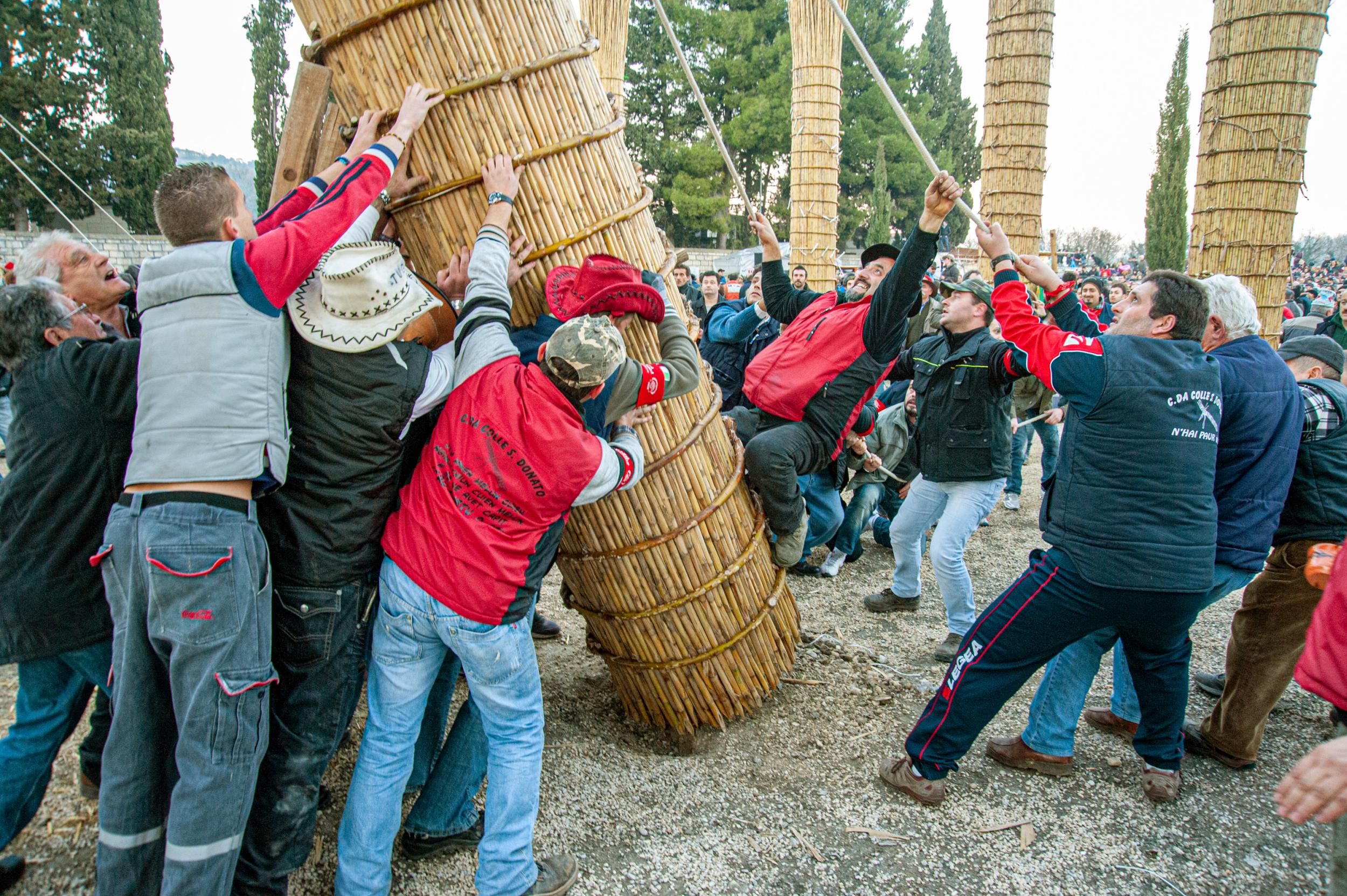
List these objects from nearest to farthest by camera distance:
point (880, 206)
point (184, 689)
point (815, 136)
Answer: point (184, 689)
point (815, 136)
point (880, 206)

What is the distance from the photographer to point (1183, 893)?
2689 mm

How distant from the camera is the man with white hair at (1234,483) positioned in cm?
317

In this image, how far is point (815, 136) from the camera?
8.59m

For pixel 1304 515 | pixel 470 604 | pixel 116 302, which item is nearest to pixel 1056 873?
pixel 1304 515

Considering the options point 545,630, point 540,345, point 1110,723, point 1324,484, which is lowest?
point 1110,723

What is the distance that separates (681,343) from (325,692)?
1.72m

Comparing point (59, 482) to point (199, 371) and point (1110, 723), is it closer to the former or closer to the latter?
point (199, 371)

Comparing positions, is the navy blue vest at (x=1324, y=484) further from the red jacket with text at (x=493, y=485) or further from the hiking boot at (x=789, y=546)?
the red jacket with text at (x=493, y=485)

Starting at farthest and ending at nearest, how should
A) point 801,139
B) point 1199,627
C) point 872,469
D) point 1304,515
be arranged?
point 801,139 → point 872,469 → point 1199,627 → point 1304,515

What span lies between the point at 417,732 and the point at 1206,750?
3.39 meters

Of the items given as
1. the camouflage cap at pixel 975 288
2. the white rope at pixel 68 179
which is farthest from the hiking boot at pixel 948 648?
the white rope at pixel 68 179

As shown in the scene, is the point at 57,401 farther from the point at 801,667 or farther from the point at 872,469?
the point at 872,469

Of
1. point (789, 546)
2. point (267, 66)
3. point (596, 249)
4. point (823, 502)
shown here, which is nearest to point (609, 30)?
point (823, 502)

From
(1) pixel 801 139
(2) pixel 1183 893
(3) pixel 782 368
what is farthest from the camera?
(1) pixel 801 139
